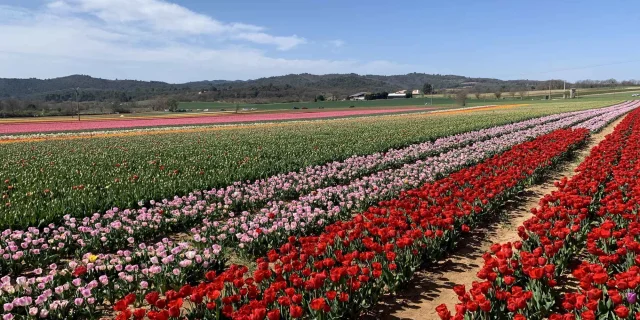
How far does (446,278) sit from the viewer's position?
19.7 feet

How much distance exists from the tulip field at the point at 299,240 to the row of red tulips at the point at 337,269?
0.08ft

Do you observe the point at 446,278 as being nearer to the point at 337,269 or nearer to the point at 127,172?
the point at 337,269

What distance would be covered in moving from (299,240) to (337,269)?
4.45 feet

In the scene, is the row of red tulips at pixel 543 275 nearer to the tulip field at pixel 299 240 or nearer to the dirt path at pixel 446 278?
the tulip field at pixel 299 240

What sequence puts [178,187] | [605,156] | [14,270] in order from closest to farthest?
1. [14,270]
2. [178,187]
3. [605,156]

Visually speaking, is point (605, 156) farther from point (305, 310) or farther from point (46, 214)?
point (46, 214)

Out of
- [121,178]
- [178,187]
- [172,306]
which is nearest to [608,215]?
[172,306]

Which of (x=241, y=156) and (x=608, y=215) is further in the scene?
(x=241, y=156)

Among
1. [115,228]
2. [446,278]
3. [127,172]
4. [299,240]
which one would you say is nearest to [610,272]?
[446,278]

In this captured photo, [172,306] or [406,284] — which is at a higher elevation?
[172,306]

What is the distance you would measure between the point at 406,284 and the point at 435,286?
1.38ft

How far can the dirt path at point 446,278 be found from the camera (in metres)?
5.10

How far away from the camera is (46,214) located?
8227 mm

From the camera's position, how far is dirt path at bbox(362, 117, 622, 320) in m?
5.10
